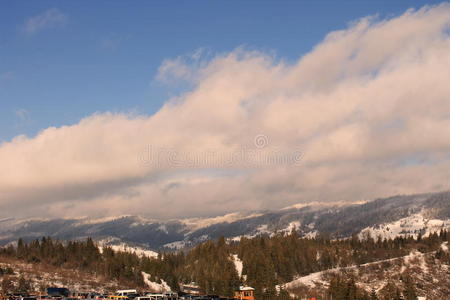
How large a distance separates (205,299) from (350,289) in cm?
4959

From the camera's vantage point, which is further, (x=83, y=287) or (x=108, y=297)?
(x=83, y=287)

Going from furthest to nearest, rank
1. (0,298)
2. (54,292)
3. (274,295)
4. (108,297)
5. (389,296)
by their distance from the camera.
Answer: (389,296) < (274,295) < (54,292) < (108,297) < (0,298)

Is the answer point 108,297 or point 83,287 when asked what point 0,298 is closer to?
point 108,297

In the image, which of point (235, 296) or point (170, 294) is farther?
point (235, 296)

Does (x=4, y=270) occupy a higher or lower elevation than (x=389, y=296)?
higher

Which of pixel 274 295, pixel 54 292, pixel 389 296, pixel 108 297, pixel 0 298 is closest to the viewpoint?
pixel 0 298

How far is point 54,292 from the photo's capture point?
548 ft

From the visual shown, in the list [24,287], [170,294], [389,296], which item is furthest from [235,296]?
[24,287]

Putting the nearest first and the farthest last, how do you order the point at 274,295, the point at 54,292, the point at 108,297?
1. the point at 108,297
2. the point at 54,292
3. the point at 274,295

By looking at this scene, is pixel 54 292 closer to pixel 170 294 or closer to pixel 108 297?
pixel 108 297

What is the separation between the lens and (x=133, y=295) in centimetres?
15925

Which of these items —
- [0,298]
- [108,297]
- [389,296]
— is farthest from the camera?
[389,296]

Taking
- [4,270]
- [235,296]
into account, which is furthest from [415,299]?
[4,270]

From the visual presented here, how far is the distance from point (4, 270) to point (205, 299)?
86480 mm
